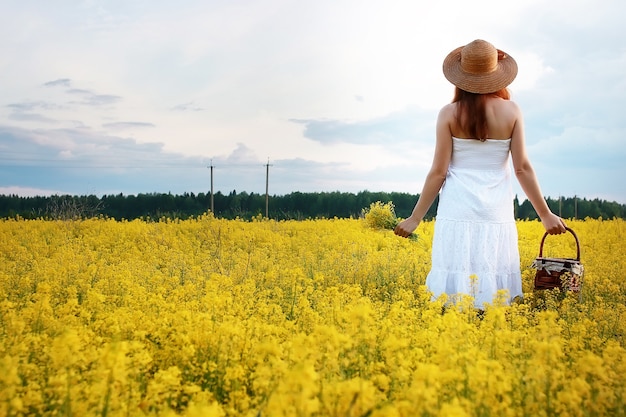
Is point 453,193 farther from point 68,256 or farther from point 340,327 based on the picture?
point 68,256

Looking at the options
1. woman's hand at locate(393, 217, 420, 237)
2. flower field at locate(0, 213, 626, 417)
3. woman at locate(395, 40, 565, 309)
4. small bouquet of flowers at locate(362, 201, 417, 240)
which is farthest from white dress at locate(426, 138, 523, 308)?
small bouquet of flowers at locate(362, 201, 417, 240)

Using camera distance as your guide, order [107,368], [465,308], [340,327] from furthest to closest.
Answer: [465,308], [340,327], [107,368]

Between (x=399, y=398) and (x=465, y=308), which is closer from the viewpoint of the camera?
(x=399, y=398)

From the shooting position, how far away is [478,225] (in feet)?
17.9

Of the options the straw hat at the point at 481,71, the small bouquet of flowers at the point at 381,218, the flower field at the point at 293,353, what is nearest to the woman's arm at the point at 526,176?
the straw hat at the point at 481,71

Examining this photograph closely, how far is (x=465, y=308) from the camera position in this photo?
460 centimetres

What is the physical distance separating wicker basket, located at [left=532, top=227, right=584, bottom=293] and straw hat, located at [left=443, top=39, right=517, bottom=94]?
1.48 metres

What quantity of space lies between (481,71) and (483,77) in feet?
0.19

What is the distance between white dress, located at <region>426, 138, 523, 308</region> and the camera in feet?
17.7

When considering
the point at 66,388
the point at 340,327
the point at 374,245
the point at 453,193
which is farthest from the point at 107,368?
the point at 374,245

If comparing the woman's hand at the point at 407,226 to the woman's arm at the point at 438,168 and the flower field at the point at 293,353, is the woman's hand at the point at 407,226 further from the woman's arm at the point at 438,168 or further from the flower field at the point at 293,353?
the flower field at the point at 293,353

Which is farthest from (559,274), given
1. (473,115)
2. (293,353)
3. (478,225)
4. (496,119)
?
(293,353)

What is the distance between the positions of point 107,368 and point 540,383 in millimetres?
2046

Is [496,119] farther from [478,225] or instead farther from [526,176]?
[478,225]
